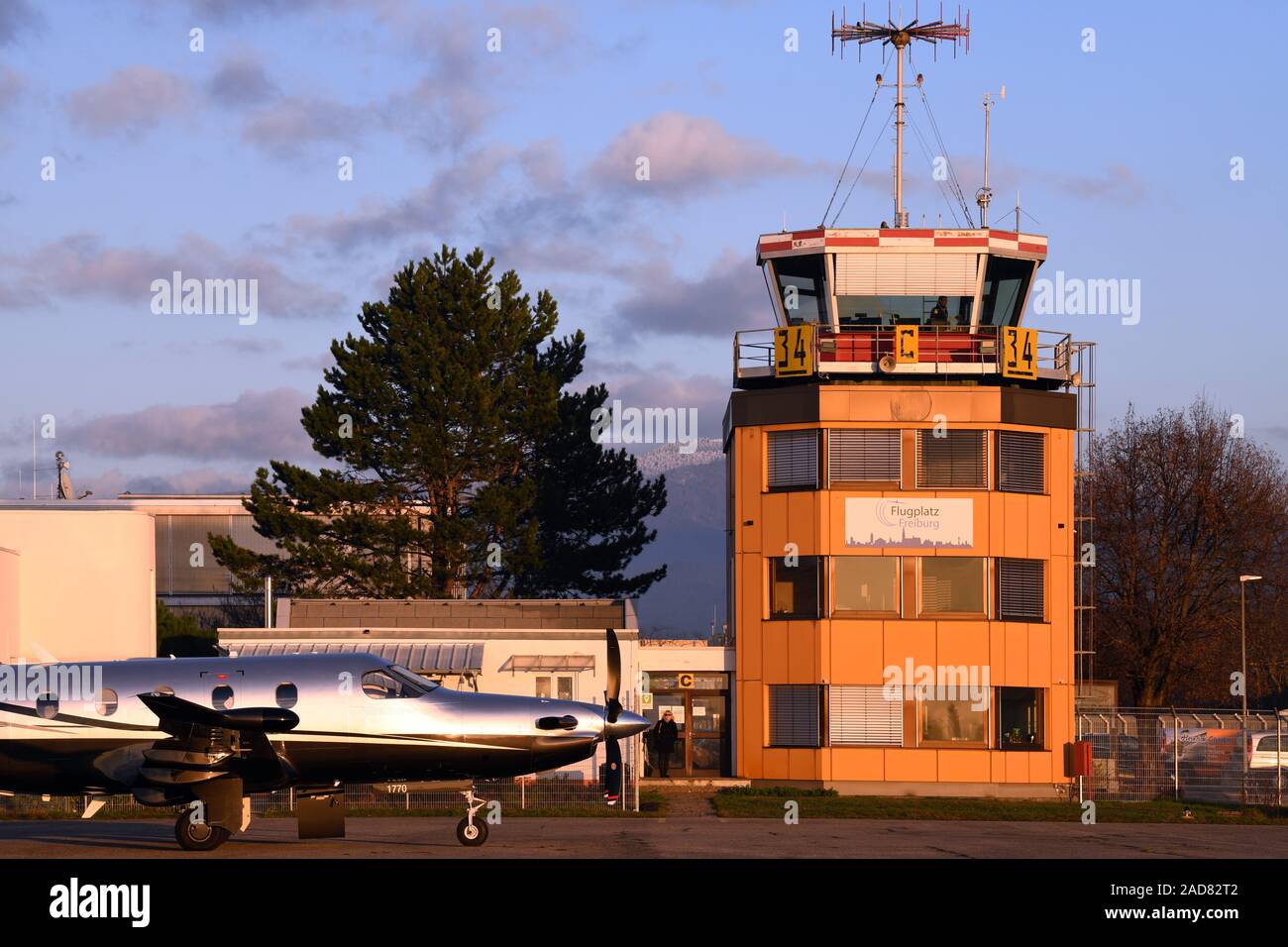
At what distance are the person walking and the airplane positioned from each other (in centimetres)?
1938

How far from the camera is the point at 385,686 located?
Answer: 74.7 feet

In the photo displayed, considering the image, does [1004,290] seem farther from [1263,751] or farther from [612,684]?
[612,684]

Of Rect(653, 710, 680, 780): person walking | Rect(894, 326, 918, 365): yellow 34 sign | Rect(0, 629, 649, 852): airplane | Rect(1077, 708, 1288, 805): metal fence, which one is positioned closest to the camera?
Rect(0, 629, 649, 852): airplane

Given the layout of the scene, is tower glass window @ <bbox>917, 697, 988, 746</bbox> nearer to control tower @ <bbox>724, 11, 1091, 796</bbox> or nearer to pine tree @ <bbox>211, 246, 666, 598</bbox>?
control tower @ <bbox>724, 11, 1091, 796</bbox>

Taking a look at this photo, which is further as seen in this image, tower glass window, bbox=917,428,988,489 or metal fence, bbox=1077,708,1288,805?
tower glass window, bbox=917,428,988,489

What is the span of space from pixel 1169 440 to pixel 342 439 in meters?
38.1

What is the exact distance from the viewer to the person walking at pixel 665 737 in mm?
42375

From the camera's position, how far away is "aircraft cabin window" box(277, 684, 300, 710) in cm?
2241

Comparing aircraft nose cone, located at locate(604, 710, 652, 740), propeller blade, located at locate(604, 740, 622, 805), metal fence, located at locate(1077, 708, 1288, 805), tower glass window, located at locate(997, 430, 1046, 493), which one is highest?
tower glass window, located at locate(997, 430, 1046, 493)

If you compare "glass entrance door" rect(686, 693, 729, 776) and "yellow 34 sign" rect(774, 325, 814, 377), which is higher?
"yellow 34 sign" rect(774, 325, 814, 377)

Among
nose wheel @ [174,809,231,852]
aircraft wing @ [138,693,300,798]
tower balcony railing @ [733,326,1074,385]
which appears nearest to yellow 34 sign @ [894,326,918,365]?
tower balcony railing @ [733,326,1074,385]

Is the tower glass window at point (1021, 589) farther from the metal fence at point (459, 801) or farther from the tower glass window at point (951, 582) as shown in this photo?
the metal fence at point (459, 801)

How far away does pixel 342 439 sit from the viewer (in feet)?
186
